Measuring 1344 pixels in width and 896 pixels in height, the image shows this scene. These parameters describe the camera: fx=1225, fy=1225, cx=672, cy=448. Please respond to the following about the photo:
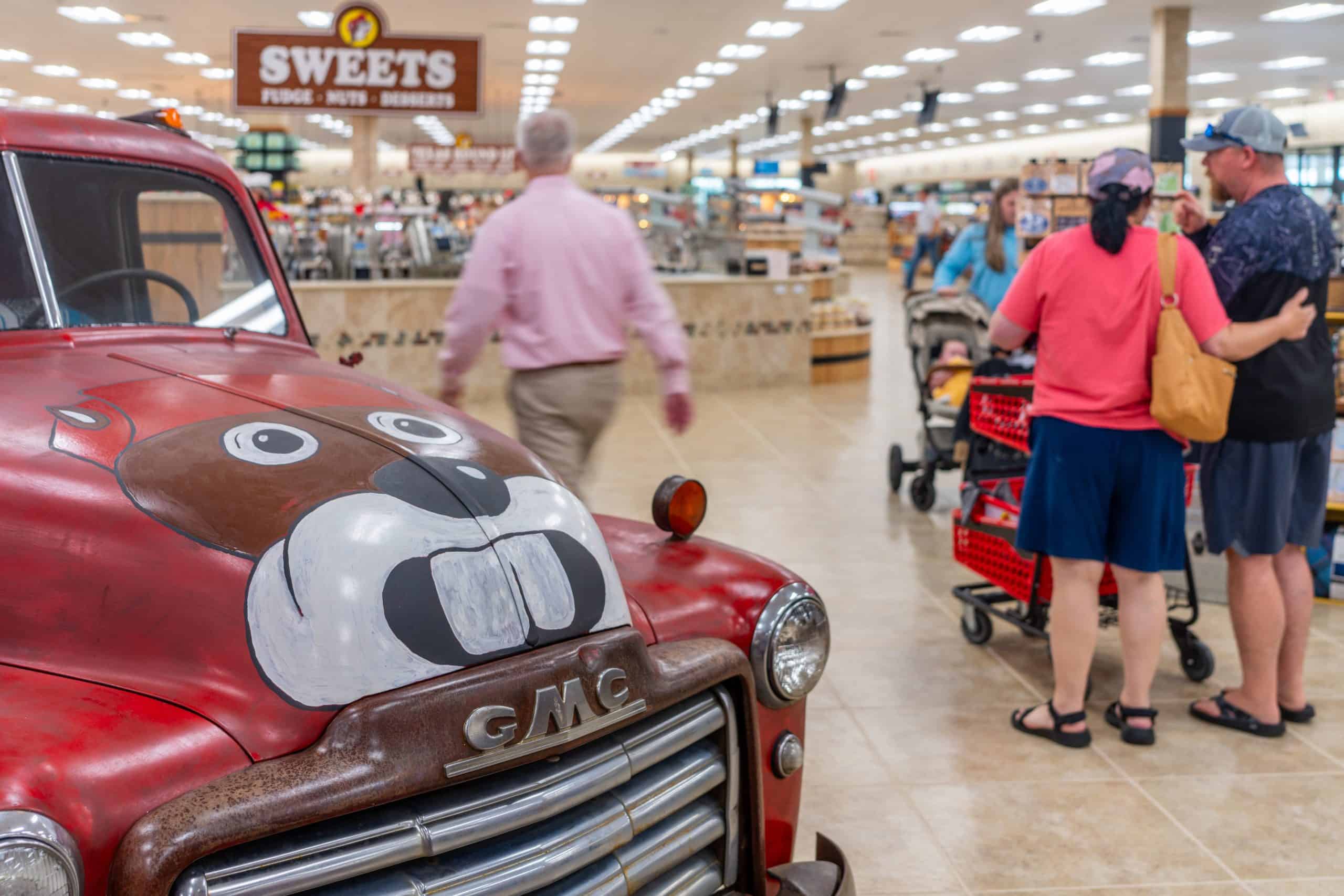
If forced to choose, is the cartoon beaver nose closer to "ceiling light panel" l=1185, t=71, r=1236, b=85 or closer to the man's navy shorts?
the man's navy shorts

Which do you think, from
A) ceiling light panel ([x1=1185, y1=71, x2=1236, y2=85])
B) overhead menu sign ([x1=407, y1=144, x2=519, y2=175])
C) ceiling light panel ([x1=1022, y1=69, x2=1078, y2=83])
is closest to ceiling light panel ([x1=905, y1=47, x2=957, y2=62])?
ceiling light panel ([x1=1022, y1=69, x2=1078, y2=83])

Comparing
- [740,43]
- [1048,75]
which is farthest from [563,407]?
[1048,75]

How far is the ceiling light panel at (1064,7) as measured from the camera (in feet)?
50.5

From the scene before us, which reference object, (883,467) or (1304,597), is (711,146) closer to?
(883,467)

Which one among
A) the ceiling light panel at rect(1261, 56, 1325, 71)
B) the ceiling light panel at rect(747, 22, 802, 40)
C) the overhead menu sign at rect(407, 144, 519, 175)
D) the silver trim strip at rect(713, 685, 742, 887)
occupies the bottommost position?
the silver trim strip at rect(713, 685, 742, 887)

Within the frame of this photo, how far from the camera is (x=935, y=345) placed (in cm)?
658

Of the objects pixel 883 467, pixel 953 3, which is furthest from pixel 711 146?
pixel 883 467

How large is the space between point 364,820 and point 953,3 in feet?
51.8

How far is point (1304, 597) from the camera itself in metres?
3.78

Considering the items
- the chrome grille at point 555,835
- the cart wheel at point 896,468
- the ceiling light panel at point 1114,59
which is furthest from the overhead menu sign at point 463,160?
the chrome grille at point 555,835

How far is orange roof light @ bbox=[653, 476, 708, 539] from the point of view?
2375mm

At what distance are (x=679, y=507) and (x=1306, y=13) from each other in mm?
16764

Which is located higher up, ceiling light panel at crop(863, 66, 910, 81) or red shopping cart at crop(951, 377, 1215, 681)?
ceiling light panel at crop(863, 66, 910, 81)

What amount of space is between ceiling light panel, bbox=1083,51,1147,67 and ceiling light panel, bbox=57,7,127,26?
14.7 metres
